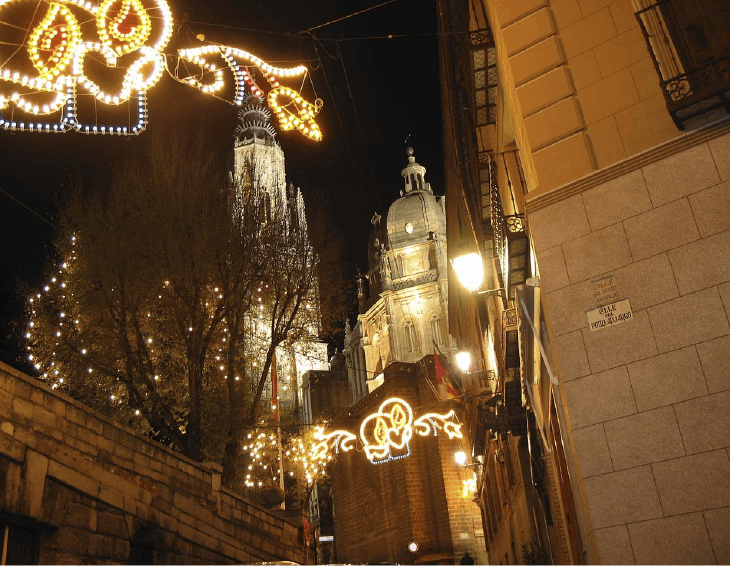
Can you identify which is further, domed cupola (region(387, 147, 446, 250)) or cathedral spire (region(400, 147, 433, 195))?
cathedral spire (region(400, 147, 433, 195))

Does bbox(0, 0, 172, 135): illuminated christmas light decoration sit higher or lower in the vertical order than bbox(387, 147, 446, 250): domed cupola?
lower

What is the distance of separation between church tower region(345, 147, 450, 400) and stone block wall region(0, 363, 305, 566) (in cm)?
4782

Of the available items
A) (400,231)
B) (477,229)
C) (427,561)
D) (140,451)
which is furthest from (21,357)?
(400,231)

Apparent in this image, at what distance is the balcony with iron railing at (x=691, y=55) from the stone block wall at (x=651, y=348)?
1.06ft

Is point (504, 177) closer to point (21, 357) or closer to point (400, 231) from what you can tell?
point (21, 357)

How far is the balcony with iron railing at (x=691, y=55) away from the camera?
6680 mm

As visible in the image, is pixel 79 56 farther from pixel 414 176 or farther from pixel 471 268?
pixel 414 176

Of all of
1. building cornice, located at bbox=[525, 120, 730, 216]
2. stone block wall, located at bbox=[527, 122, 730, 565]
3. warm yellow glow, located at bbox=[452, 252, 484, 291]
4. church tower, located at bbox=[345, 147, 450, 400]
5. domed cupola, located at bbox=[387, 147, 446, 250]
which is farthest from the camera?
domed cupola, located at bbox=[387, 147, 446, 250]

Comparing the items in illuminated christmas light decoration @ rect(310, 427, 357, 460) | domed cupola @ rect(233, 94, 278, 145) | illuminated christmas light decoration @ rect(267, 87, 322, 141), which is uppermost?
domed cupola @ rect(233, 94, 278, 145)

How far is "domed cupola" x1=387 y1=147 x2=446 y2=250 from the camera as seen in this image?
68125 mm

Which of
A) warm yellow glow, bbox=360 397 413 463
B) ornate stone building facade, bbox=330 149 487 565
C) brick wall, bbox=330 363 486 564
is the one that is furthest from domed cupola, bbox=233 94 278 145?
warm yellow glow, bbox=360 397 413 463

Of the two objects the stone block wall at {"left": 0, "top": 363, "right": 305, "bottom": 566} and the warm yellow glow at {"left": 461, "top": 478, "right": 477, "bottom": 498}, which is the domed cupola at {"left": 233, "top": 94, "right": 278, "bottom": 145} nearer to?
the warm yellow glow at {"left": 461, "top": 478, "right": 477, "bottom": 498}

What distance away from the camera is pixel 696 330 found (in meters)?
6.66

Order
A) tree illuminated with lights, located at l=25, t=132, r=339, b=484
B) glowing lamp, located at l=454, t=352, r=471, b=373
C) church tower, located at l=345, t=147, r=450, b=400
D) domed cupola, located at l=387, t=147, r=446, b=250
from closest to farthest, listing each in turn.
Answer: tree illuminated with lights, located at l=25, t=132, r=339, b=484 < glowing lamp, located at l=454, t=352, r=471, b=373 < church tower, located at l=345, t=147, r=450, b=400 < domed cupola, located at l=387, t=147, r=446, b=250
